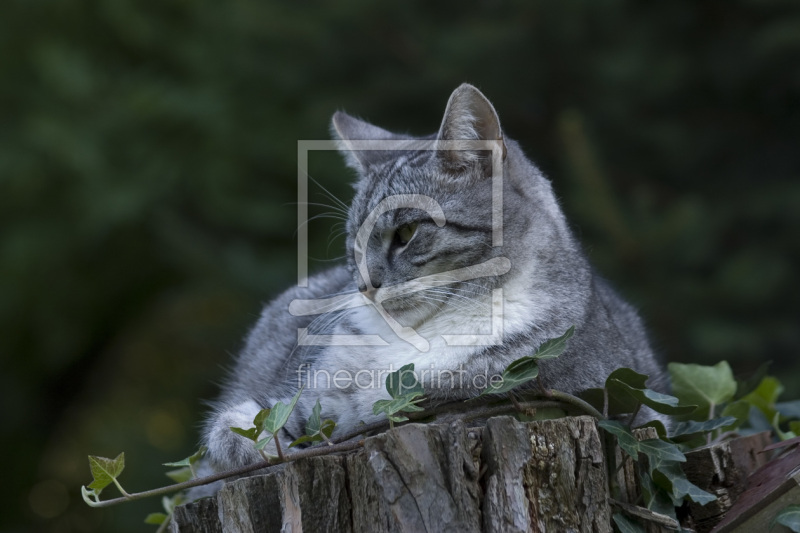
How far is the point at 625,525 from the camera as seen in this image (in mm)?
1756

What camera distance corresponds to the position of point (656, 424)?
192 centimetres

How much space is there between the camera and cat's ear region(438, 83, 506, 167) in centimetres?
219

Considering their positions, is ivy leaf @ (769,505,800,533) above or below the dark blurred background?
below

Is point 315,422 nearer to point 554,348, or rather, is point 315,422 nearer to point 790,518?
point 554,348

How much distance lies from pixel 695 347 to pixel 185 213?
10.5 feet

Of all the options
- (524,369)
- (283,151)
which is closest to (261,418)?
(524,369)

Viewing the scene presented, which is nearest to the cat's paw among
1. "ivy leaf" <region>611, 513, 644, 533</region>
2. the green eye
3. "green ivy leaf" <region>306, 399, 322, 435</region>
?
"green ivy leaf" <region>306, 399, 322, 435</region>

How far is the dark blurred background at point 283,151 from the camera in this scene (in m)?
4.34

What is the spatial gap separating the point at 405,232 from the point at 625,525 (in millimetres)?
962

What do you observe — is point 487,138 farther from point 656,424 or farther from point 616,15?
point 616,15

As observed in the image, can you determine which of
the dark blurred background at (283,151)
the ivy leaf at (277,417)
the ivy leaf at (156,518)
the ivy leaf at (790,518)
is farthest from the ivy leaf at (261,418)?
the dark blurred background at (283,151)

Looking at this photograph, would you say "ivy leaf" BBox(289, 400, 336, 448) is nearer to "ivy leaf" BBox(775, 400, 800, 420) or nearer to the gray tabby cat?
the gray tabby cat

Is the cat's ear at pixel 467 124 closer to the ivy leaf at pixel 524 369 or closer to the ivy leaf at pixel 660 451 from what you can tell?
the ivy leaf at pixel 524 369

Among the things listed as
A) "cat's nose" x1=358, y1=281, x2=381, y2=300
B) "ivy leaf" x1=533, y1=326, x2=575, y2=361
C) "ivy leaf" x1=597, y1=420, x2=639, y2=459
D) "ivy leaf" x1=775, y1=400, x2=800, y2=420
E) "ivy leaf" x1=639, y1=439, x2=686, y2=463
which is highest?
"cat's nose" x1=358, y1=281, x2=381, y2=300
